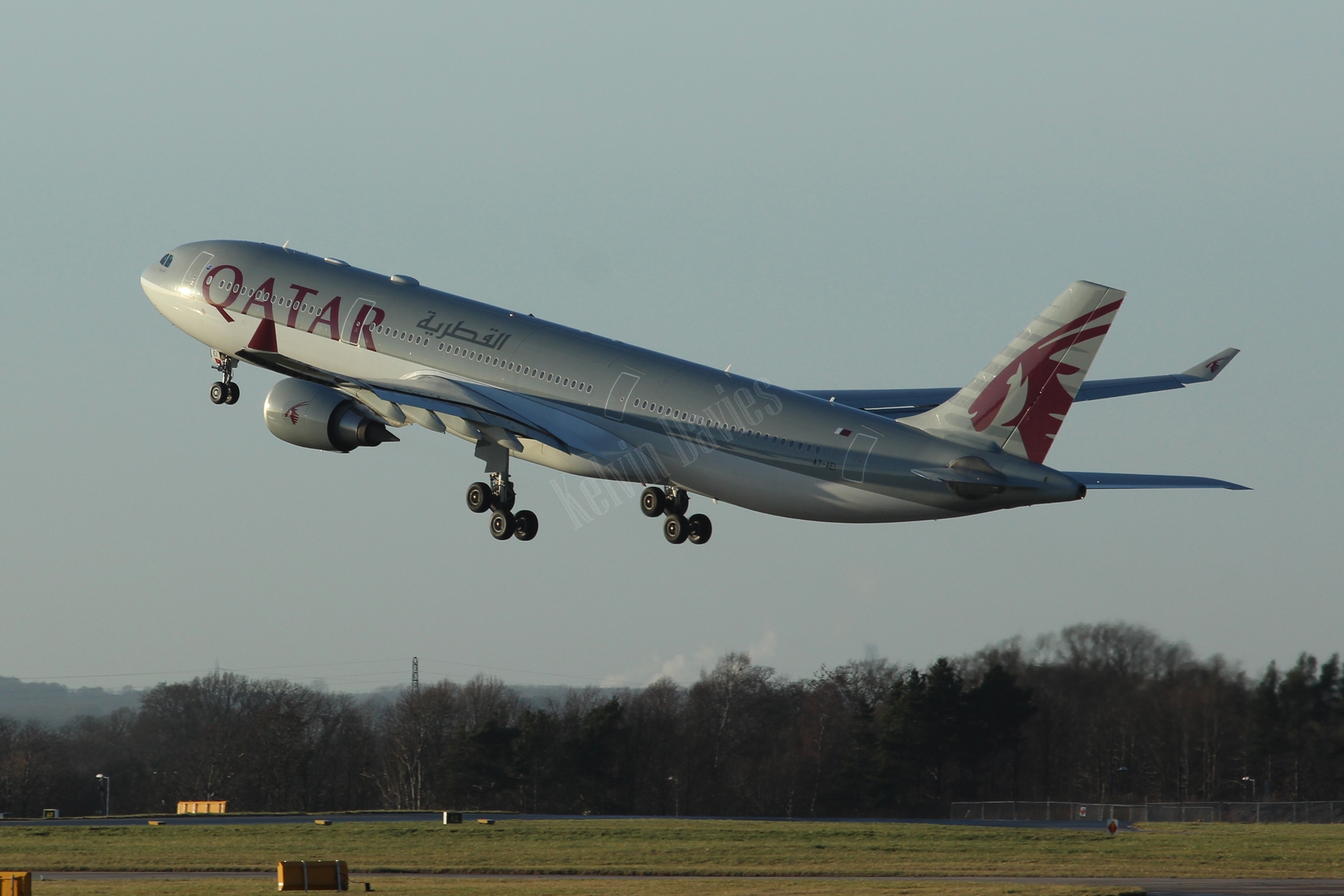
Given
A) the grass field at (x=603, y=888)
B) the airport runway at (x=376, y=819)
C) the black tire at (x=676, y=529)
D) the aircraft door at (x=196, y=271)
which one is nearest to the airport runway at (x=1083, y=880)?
the grass field at (x=603, y=888)

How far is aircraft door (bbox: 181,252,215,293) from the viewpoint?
2410 inches

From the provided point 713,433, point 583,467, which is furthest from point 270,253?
point 713,433

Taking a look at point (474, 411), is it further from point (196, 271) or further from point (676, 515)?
point (196, 271)

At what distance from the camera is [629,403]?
48969mm

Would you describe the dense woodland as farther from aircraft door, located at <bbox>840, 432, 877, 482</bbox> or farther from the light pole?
aircraft door, located at <bbox>840, 432, 877, 482</bbox>

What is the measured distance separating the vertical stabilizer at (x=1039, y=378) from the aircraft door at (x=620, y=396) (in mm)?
10338

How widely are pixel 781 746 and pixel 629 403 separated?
6843 cm

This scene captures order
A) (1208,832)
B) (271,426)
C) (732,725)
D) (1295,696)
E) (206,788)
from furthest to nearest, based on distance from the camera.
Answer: (206,788) < (732,725) < (1295,696) < (1208,832) < (271,426)

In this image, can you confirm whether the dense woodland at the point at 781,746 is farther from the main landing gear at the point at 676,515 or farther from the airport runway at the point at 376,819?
the main landing gear at the point at 676,515

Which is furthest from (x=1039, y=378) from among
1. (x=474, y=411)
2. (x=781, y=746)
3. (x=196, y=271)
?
(x=781, y=746)

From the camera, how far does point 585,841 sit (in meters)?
70.6

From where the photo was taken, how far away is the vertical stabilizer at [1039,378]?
41.2 m

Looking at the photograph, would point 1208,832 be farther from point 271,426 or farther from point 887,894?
point 271,426

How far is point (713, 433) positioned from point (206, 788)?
90.3 m
